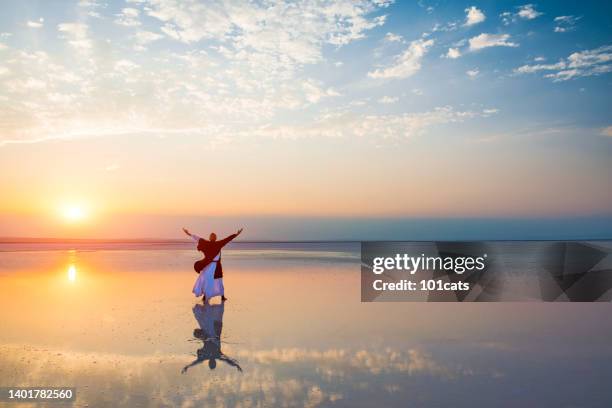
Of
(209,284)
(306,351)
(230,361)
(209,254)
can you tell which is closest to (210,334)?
(230,361)

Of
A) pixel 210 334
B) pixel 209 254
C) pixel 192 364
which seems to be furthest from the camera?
pixel 209 254

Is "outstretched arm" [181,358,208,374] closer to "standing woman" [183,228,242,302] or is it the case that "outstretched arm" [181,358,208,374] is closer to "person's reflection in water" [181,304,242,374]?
"person's reflection in water" [181,304,242,374]

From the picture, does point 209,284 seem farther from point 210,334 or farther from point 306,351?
point 306,351

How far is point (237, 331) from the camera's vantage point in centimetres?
1041

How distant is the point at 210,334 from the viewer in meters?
10.1

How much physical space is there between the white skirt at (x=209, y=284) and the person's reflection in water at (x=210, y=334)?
72 centimetres

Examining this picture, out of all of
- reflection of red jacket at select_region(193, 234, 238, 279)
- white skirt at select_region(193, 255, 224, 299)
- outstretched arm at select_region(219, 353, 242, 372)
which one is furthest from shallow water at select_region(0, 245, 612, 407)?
reflection of red jacket at select_region(193, 234, 238, 279)

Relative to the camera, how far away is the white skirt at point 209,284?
47.8 feet

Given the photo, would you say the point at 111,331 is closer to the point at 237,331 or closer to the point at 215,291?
the point at 237,331

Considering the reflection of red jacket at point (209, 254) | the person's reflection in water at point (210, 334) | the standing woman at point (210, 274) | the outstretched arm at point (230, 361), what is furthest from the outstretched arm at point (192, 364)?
the reflection of red jacket at point (209, 254)

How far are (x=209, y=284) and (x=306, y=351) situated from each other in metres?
6.50

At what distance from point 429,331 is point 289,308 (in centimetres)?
401

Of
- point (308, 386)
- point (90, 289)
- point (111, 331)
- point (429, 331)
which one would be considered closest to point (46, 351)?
point (111, 331)

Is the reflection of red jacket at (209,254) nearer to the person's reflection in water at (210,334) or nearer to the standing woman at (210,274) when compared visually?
the standing woman at (210,274)
